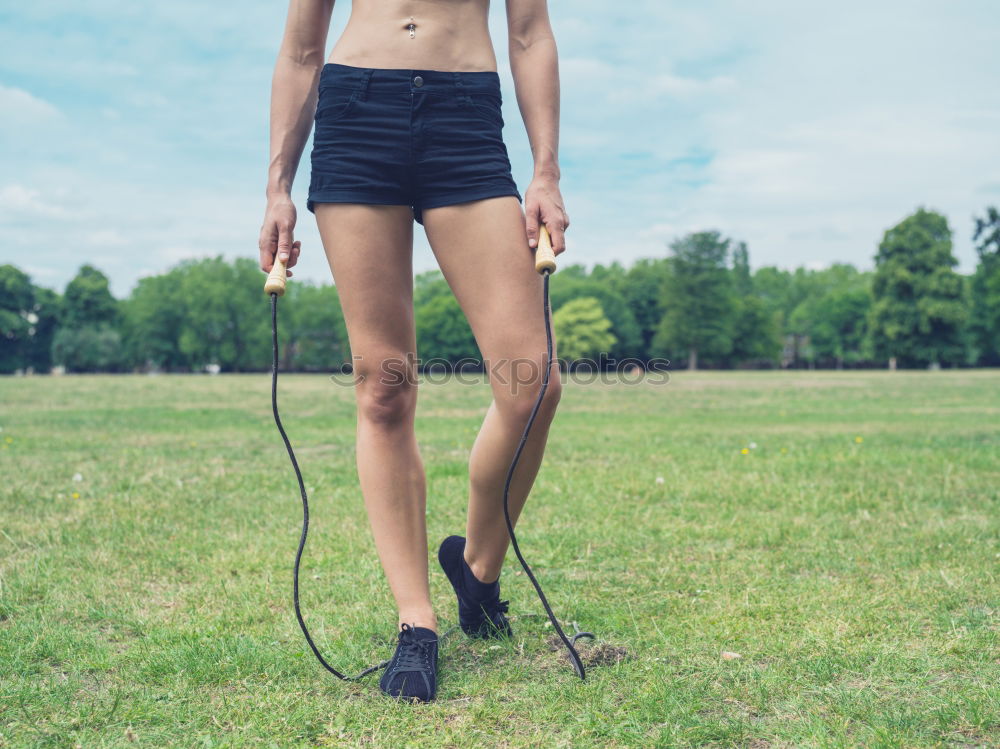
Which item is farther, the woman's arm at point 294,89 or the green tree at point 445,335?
the green tree at point 445,335

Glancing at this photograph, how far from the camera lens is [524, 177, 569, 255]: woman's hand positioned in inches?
95.4

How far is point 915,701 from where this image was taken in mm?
2242

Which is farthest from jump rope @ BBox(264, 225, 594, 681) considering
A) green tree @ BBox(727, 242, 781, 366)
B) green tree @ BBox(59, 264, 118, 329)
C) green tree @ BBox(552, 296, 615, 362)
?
green tree @ BBox(59, 264, 118, 329)

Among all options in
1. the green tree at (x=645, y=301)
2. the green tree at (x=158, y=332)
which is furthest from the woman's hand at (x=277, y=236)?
the green tree at (x=645, y=301)

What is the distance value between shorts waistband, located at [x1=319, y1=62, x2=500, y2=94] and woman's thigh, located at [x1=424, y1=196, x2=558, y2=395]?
14.3 inches

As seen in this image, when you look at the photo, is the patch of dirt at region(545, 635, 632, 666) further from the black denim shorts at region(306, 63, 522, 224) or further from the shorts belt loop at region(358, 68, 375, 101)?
the shorts belt loop at region(358, 68, 375, 101)

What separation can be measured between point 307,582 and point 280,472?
330 centimetres

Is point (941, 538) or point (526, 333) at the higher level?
point (526, 333)

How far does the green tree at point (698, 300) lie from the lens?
76500 mm

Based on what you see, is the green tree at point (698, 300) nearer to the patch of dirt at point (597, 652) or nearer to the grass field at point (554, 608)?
the grass field at point (554, 608)

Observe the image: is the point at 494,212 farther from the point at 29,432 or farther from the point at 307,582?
the point at 29,432

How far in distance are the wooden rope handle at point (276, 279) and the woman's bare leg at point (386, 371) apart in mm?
156

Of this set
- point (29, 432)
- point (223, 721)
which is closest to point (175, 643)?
point (223, 721)

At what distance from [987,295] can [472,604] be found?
77.1 meters
